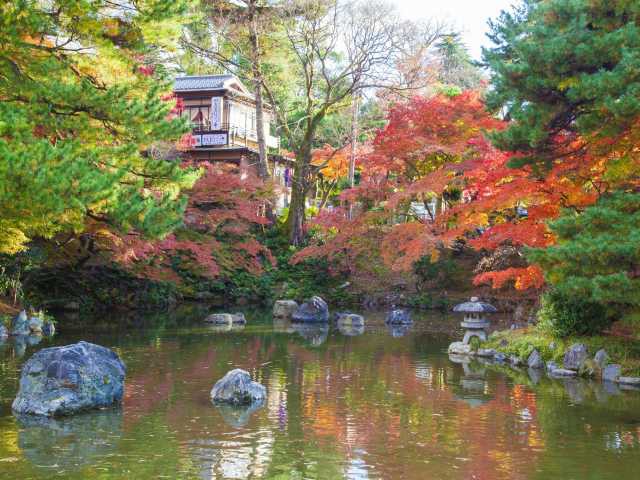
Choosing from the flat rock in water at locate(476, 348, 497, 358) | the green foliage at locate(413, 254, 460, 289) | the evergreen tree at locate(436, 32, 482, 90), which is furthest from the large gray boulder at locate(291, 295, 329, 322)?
the evergreen tree at locate(436, 32, 482, 90)

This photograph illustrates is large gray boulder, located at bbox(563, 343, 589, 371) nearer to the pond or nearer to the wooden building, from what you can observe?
the pond

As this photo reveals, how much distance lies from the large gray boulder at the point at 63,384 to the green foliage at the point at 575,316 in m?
7.23

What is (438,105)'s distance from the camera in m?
21.2

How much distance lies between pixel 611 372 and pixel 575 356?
2.28ft

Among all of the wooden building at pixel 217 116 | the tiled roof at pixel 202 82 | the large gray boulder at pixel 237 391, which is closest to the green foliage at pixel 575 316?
the large gray boulder at pixel 237 391

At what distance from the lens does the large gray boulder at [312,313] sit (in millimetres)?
21406

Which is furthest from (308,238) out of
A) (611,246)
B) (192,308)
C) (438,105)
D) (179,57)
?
(611,246)

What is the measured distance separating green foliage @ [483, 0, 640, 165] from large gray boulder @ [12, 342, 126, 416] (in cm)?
660

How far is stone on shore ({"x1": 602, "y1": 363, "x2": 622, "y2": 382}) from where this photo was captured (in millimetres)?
11279

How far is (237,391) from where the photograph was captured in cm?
940

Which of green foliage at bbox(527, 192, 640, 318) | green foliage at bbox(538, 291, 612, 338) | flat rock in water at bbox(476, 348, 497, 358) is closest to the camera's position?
green foliage at bbox(527, 192, 640, 318)

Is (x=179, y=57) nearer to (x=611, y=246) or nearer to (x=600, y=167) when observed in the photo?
(x=600, y=167)

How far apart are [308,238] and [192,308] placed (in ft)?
23.3

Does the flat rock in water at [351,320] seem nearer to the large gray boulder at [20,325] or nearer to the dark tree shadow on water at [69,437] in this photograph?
the large gray boulder at [20,325]
